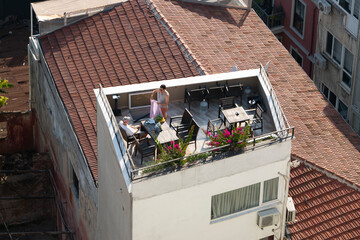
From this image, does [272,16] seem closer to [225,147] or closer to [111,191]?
[111,191]

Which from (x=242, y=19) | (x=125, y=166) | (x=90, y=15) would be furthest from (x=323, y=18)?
(x=125, y=166)

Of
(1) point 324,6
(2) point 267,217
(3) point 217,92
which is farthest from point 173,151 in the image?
(1) point 324,6

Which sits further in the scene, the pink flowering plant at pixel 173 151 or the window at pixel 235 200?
the window at pixel 235 200

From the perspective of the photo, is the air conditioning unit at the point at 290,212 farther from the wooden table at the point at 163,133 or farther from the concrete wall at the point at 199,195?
the wooden table at the point at 163,133

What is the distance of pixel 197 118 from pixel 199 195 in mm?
4698

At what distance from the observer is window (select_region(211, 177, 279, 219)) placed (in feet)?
105

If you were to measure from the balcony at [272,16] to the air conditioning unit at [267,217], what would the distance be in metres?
29.0

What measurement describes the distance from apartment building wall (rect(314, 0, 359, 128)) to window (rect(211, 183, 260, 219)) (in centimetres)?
2019

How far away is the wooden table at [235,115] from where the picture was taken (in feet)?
108

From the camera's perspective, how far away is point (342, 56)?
52.9m

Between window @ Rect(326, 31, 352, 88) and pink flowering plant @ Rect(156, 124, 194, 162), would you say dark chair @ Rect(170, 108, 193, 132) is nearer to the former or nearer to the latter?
pink flowering plant @ Rect(156, 124, 194, 162)

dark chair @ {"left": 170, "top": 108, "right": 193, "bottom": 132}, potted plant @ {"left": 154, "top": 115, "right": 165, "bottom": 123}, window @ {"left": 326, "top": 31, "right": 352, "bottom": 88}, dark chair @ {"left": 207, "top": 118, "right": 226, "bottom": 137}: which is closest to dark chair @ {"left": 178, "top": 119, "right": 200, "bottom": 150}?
dark chair @ {"left": 170, "top": 108, "right": 193, "bottom": 132}

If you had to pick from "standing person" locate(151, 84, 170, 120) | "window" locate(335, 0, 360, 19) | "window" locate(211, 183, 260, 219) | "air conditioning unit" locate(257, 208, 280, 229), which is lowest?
"air conditioning unit" locate(257, 208, 280, 229)

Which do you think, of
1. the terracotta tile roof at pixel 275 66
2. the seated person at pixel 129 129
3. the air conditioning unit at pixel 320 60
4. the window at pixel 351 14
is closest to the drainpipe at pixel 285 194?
the terracotta tile roof at pixel 275 66
